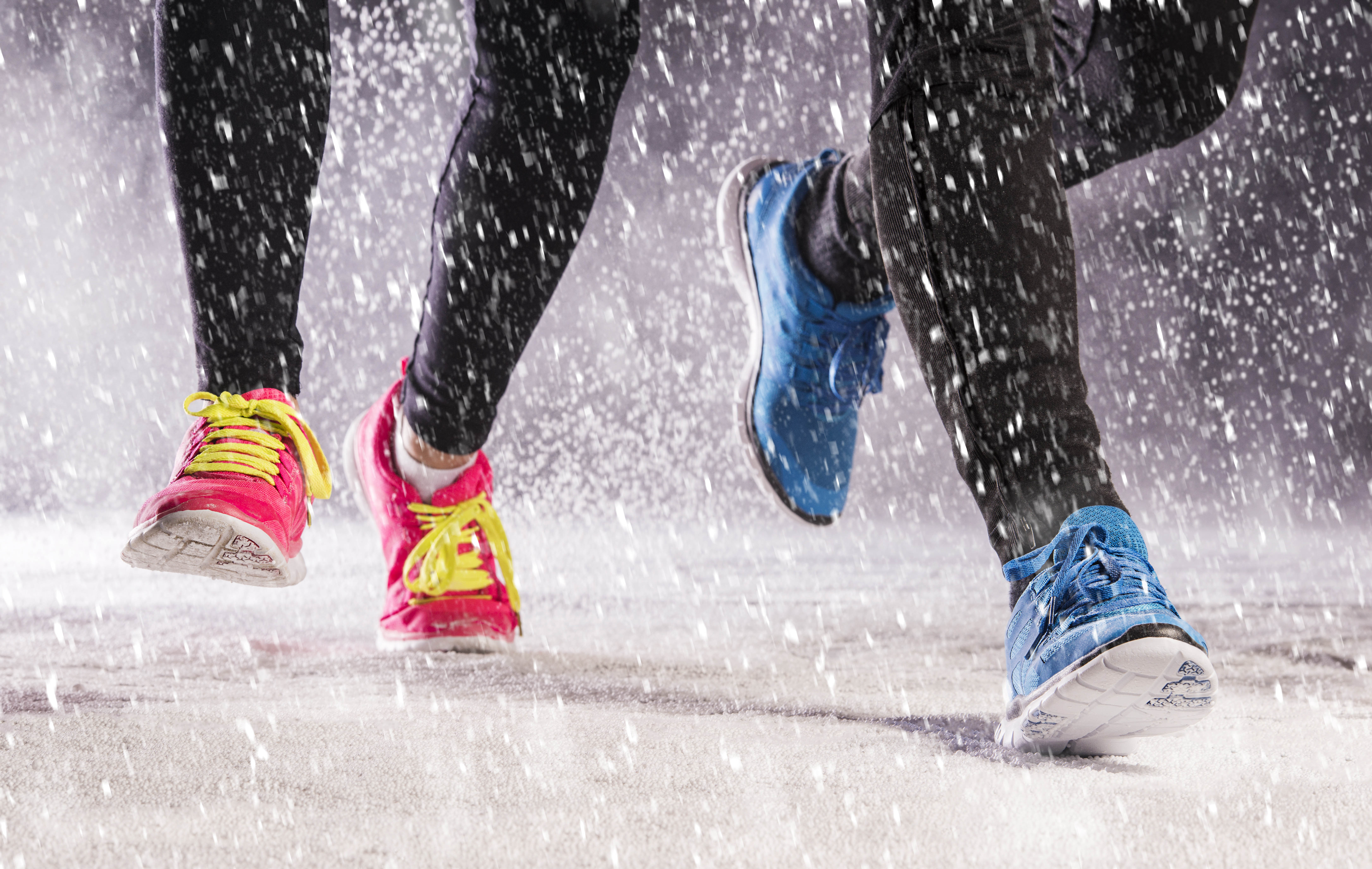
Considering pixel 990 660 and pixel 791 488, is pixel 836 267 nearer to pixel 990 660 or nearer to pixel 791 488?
pixel 791 488

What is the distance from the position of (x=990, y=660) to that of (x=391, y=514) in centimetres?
70

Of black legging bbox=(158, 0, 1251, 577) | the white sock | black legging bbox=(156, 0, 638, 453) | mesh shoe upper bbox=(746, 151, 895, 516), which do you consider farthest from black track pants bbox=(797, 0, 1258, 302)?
the white sock

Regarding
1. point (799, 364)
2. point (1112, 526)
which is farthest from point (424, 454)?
point (1112, 526)

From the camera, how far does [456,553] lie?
3.72 ft

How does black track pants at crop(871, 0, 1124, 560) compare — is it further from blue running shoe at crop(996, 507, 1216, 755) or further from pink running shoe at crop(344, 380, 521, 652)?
pink running shoe at crop(344, 380, 521, 652)

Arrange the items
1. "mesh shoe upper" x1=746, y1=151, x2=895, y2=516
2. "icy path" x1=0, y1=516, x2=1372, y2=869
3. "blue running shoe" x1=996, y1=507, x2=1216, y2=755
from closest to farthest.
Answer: "icy path" x1=0, y1=516, x2=1372, y2=869, "blue running shoe" x1=996, y1=507, x2=1216, y2=755, "mesh shoe upper" x1=746, y1=151, x2=895, y2=516

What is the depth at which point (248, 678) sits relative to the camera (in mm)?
883

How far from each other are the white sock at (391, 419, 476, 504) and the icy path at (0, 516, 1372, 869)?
7.5 inches

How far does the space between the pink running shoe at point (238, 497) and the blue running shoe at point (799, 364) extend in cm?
53

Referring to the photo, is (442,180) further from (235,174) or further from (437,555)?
(437,555)

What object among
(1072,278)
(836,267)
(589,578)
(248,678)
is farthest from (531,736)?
(589,578)

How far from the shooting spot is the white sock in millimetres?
1164

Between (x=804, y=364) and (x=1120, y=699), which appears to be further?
(x=804, y=364)

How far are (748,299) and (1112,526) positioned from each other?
2.56ft
